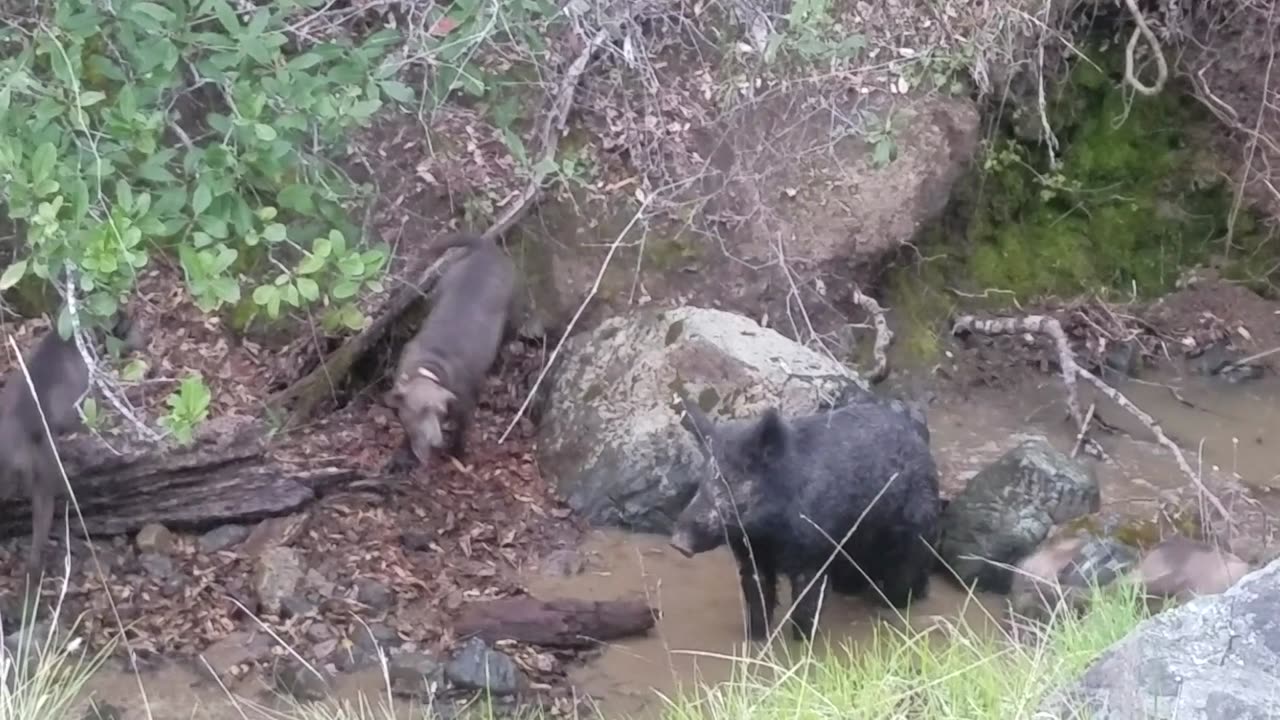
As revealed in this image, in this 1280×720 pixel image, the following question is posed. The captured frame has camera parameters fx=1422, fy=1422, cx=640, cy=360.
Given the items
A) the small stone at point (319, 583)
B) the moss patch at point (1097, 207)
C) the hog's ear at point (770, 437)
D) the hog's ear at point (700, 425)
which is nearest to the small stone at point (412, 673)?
the small stone at point (319, 583)

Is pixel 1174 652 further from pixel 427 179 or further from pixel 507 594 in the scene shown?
pixel 427 179

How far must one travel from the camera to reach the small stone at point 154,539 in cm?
599

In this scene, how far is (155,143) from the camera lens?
4223mm

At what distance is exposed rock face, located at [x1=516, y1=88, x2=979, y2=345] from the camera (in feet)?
25.3

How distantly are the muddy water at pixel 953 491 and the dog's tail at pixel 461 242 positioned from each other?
1607 mm

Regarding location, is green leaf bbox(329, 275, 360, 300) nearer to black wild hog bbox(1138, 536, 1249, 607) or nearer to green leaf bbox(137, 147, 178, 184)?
green leaf bbox(137, 147, 178, 184)

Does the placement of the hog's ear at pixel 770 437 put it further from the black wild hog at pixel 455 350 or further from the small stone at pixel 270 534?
the small stone at pixel 270 534

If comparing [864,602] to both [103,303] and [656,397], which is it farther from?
[103,303]

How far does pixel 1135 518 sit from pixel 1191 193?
12.1 ft

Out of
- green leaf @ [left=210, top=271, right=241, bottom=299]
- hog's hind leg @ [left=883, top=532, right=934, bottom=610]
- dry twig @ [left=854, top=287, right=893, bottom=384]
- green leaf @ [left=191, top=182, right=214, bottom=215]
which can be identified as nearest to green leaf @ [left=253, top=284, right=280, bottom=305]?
green leaf @ [left=210, top=271, right=241, bottom=299]

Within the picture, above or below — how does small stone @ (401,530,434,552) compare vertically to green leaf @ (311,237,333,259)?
below

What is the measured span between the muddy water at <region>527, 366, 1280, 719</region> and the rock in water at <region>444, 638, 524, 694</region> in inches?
10.1

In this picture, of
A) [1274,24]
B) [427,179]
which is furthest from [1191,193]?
[427,179]

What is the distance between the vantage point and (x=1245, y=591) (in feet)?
11.3
